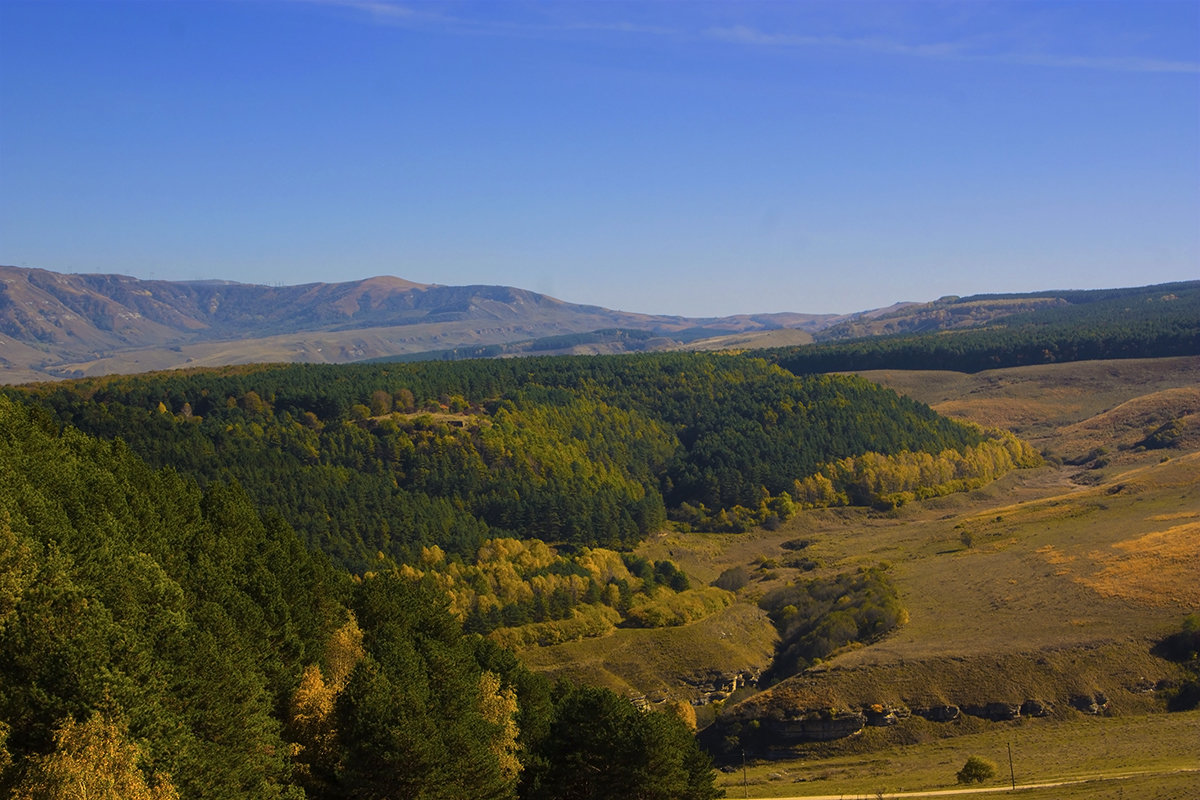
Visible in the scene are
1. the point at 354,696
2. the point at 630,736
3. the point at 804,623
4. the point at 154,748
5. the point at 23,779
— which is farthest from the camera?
the point at 804,623

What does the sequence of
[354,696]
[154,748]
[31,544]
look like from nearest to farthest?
1. [154,748]
2. [31,544]
3. [354,696]

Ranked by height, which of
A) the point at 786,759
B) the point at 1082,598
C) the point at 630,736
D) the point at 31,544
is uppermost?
the point at 31,544

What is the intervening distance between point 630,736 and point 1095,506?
468ft

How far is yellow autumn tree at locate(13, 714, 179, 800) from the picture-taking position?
1296 inches

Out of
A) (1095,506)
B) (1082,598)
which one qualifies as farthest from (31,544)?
(1095,506)

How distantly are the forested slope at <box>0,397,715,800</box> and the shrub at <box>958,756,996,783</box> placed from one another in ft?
88.6

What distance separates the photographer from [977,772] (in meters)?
76.6

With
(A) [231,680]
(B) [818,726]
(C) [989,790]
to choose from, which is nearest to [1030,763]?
(C) [989,790]

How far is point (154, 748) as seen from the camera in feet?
120

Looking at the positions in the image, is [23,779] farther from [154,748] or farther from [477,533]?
[477,533]

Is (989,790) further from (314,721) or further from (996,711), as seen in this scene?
(314,721)

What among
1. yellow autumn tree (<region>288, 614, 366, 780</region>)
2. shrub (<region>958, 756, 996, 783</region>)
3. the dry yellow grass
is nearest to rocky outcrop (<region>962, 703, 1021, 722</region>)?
shrub (<region>958, 756, 996, 783</region>)

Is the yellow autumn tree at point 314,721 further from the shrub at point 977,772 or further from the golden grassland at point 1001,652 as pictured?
the shrub at point 977,772

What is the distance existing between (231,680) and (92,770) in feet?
34.5
